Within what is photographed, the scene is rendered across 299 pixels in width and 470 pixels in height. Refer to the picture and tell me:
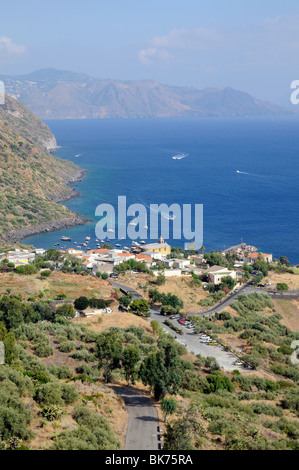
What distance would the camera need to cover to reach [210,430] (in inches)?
640

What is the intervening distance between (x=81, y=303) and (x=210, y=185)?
7301cm

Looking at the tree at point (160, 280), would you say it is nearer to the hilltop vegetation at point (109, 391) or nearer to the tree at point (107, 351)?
the hilltop vegetation at point (109, 391)

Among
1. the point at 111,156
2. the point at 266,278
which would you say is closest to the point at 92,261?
the point at 266,278

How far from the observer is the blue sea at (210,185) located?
7031 cm

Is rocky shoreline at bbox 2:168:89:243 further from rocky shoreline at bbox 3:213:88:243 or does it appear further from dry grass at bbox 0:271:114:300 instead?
dry grass at bbox 0:271:114:300

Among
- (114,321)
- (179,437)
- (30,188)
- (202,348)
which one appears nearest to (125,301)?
(114,321)

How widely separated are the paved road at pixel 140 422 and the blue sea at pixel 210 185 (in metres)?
44.7

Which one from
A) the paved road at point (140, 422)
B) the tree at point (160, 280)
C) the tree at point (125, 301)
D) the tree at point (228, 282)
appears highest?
the paved road at point (140, 422)

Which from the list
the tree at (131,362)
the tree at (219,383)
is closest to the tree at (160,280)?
the tree at (219,383)

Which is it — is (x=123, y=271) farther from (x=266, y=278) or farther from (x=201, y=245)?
(x=201, y=245)

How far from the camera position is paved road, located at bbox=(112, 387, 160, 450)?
15.2 meters

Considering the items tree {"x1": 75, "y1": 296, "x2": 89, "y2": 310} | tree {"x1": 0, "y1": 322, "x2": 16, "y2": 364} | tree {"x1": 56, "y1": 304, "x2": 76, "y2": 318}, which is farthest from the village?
tree {"x1": 0, "y1": 322, "x2": 16, "y2": 364}
